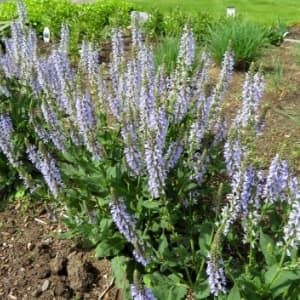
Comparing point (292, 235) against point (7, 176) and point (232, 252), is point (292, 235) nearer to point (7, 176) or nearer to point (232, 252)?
point (232, 252)

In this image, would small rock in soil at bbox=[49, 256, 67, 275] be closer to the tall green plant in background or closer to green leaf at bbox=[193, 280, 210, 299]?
green leaf at bbox=[193, 280, 210, 299]

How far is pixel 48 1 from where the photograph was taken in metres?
9.74

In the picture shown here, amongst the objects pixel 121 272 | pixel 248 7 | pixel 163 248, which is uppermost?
pixel 163 248

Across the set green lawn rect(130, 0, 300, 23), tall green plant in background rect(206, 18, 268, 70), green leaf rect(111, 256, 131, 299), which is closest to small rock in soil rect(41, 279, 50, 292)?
green leaf rect(111, 256, 131, 299)

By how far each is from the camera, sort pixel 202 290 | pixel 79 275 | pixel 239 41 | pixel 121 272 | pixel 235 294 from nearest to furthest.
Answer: pixel 235 294 < pixel 202 290 < pixel 121 272 < pixel 79 275 < pixel 239 41

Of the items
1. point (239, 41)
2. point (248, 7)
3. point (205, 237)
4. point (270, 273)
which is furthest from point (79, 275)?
point (248, 7)

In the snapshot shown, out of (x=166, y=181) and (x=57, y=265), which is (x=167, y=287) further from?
(x=57, y=265)

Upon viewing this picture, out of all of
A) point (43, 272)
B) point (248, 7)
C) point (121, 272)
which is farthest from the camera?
point (248, 7)

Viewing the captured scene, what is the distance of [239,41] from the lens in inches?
289

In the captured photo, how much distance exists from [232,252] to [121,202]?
1.35 metres

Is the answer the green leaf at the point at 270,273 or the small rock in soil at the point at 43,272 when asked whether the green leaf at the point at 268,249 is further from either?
the small rock in soil at the point at 43,272

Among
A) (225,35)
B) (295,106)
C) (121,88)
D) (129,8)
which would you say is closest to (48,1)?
(129,8)

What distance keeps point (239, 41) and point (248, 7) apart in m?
4.93

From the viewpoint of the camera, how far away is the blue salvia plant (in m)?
3.17
